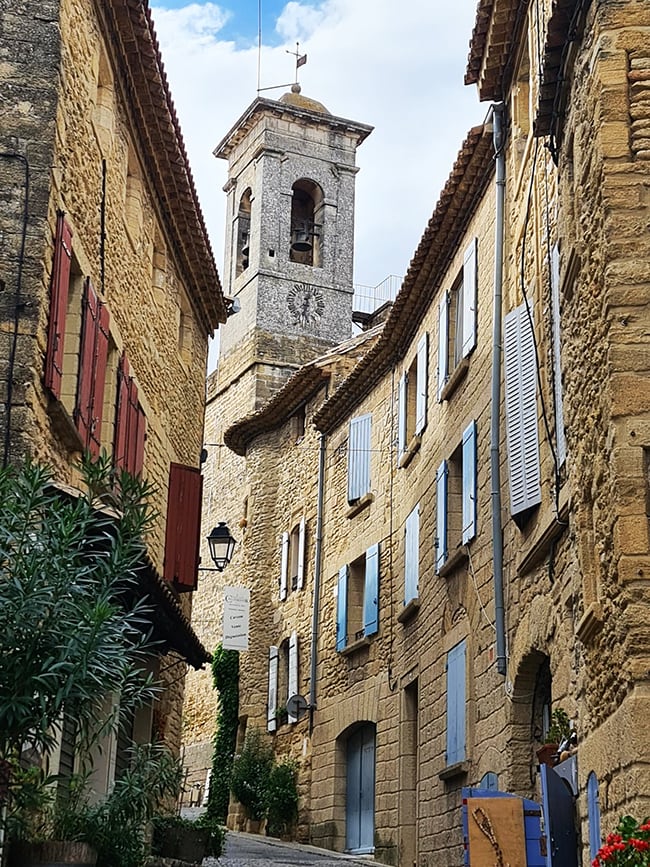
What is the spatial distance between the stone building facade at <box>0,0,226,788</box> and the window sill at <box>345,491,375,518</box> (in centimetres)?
318

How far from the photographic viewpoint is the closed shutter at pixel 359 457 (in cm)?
1980

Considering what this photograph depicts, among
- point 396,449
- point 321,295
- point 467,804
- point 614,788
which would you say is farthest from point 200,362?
point 321,295

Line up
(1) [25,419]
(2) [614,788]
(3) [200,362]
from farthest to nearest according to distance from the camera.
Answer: (3) [200,362] < (1) [25,419] < (2) [614,788]

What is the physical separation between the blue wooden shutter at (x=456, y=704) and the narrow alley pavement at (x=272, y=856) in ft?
8.59

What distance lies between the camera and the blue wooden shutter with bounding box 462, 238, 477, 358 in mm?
13969

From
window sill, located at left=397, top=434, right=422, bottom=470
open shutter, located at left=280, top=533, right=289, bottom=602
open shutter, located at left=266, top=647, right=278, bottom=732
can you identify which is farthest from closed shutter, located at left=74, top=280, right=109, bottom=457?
open shutter, located at left=280, top=533, right=289, bottom=602

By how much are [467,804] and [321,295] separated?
2731 cm

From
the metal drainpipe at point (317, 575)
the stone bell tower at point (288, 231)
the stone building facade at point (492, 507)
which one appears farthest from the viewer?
the stone bell tower at point (288, 231)

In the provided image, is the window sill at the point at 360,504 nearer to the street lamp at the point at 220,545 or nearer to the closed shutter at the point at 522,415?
the street lamp at the point at 220,545

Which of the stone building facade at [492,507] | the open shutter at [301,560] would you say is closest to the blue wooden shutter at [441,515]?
the stone building facade at [492,507]

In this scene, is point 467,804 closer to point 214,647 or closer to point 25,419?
point 25,419

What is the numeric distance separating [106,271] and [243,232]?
2528cm

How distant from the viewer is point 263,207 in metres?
35.5

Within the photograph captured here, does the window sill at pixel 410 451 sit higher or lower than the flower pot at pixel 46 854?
higher
